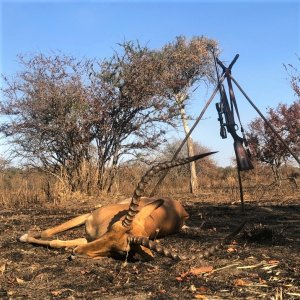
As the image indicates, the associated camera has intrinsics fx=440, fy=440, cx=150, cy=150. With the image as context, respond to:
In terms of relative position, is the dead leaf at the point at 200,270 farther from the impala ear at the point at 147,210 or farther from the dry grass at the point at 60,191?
the dry grass at the point at 60,191

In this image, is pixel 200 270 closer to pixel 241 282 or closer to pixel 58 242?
pixel 241 282

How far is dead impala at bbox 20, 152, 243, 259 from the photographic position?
448cm

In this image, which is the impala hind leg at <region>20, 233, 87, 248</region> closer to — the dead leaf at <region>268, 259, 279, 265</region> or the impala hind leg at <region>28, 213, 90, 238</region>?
the impala hind leg at <region>28, 213, 90, 238</region>

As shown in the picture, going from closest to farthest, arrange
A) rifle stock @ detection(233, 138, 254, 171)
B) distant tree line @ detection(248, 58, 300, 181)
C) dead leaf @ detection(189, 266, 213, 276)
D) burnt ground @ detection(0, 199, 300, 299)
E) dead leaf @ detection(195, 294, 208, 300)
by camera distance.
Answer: dead leaf @ detection(195, 294, 208, 300), burnt ground @ detection(0, 199, 300, 299), dead leaf @ detection(189, 266, 213, 276), rifle stock @ detection(233, 138, 254, 171), distant tree line @ detection(248, 58, 300, 181)

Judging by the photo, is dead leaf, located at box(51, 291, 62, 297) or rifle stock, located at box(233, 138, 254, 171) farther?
rifle stock, located at box(233, 138, 254, 171)

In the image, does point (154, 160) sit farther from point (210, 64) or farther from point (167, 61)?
point (210, 64)

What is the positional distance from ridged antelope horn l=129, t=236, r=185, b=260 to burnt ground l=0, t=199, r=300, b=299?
0.33ft

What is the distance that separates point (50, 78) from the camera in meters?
14.4

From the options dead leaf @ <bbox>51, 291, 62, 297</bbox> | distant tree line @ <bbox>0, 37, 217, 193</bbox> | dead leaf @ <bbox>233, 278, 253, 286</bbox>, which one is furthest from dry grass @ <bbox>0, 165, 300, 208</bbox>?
dead leaf @ <bbox>51, 291, 62, 297</bbox>

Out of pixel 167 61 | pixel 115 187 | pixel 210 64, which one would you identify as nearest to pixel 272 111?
pixel 210 64

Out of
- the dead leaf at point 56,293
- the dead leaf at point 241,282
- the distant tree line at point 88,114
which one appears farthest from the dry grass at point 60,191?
the dead leaf at point 56,293

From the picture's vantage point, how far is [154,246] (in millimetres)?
4402

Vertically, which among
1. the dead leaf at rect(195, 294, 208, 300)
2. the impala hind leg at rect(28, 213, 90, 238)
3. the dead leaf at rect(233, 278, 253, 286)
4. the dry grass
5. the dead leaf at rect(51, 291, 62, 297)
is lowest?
the dead leaf at rect(195, 294, 208, 300)

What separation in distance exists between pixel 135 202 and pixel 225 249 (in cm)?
124
